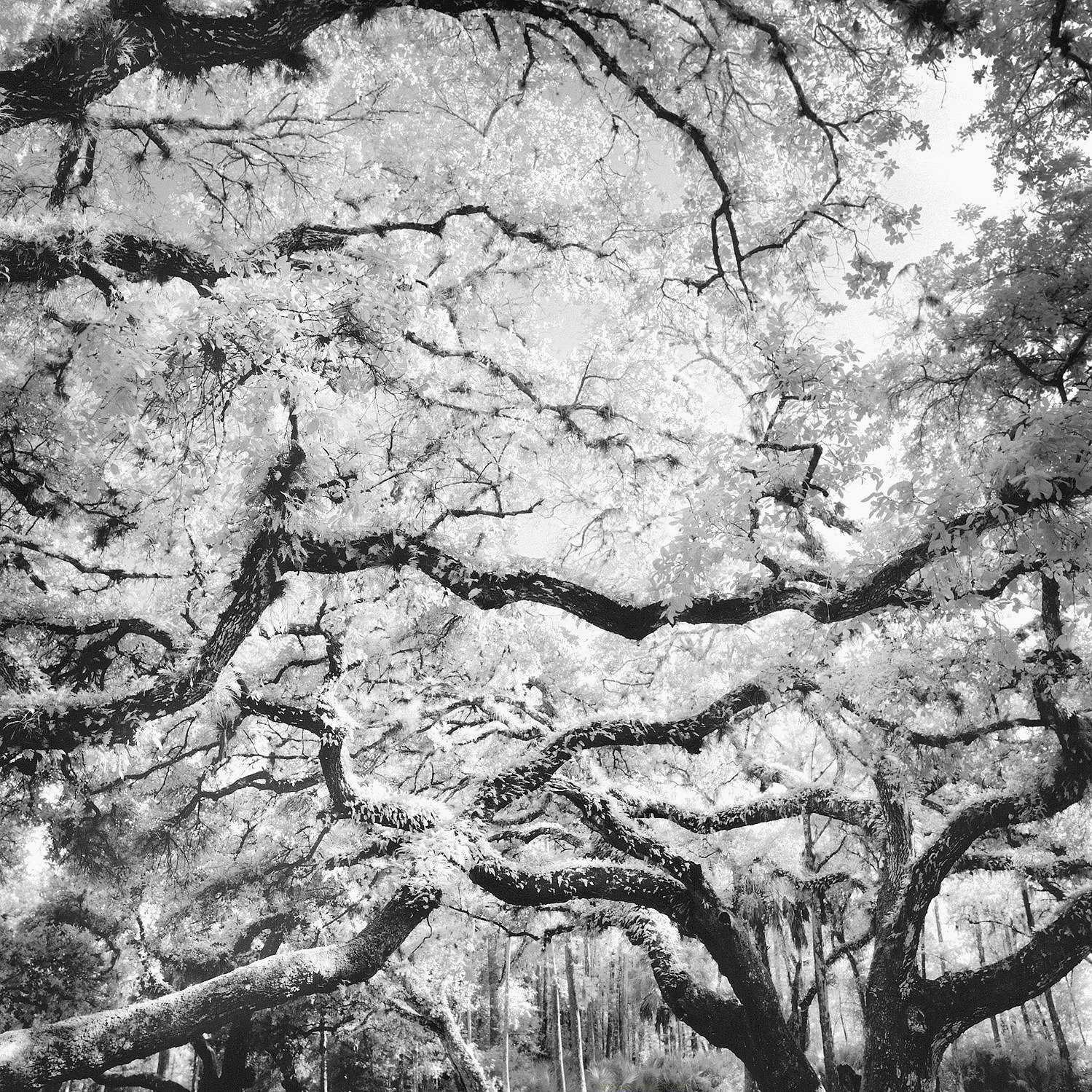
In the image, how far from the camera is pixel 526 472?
24.9 ft

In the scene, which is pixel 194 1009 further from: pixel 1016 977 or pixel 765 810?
pixel 1016 977

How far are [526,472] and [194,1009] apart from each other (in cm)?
563

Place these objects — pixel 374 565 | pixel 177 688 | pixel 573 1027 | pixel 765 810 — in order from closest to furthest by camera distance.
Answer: pixel 177 688 < pixel 374 565 < pixel 765 810 < pixel 573 1027

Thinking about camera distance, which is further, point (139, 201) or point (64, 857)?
point (64, 857)

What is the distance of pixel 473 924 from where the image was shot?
30.4ft

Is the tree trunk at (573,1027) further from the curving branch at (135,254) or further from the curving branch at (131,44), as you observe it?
the curving branch at (131,44)

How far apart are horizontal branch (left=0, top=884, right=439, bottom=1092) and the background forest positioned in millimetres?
31

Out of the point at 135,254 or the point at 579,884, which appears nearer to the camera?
the point at 135,254

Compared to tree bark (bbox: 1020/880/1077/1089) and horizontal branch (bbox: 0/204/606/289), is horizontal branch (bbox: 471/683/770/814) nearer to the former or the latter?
horizontal branch (bbox: 0/204/606/289)

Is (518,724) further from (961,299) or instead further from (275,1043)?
(275,1043)

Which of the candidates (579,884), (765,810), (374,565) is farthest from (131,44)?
(765,810)

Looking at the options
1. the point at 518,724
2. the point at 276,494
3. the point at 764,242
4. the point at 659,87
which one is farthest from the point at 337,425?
the point at 518,724

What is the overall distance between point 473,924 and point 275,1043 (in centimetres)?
949

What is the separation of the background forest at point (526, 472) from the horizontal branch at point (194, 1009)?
0.03 m
